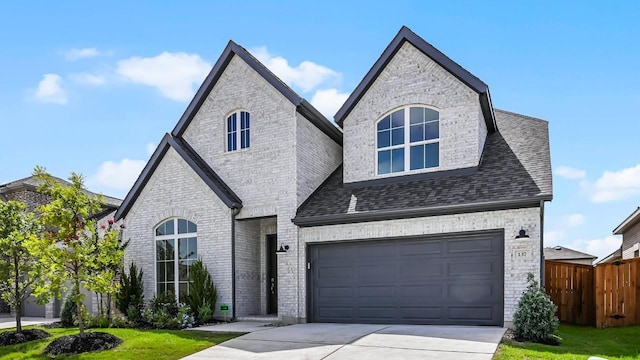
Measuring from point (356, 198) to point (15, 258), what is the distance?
9.12 meters

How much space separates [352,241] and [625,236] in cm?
1586

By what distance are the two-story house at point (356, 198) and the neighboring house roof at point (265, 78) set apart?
0.14ft

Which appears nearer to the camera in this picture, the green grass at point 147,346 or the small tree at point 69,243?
the green grass at point 147,346

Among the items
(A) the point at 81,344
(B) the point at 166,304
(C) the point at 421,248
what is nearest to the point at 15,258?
(A) the point at 81,344

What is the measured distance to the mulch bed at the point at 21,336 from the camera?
12.7 meters

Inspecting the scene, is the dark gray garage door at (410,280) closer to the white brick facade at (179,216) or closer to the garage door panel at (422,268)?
the garage door panel at (422,268)

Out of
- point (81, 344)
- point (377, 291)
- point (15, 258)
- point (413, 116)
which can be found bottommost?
point (81, 344)

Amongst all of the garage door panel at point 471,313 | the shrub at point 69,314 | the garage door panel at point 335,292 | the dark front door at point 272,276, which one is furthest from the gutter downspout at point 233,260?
the garage door panel at point 471,313

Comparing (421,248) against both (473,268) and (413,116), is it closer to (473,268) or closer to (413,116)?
(473,268)

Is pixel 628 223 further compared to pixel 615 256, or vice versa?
pixel 615 256

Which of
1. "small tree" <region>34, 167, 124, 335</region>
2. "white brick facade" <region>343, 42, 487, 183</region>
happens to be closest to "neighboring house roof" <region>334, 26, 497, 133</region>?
"white brick facade" <region>343, 42, 487, 183</region>

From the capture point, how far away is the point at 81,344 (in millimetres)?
11344

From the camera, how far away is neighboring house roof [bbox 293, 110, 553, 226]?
12.0 m

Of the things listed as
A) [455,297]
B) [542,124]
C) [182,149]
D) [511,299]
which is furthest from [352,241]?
[542,124]
